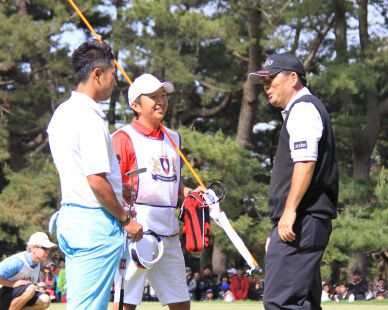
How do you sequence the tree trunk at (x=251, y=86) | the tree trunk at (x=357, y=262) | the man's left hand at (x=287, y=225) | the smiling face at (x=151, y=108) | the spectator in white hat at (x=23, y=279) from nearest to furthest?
the man's left hand at (x=287, y=225), the smiling face at (x=151, y=108), the spectator in white hat at (x=23, y=279), the tree trunk at (x=357, y=262), the tree trunk at (x=251, y=86)

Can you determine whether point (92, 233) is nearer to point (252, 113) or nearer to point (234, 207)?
point (234, 207)

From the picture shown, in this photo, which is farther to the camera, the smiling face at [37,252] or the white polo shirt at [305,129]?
the smiling face at [37,252]

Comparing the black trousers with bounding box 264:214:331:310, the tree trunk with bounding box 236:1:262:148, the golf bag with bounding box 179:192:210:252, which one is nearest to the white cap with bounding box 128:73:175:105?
the golf bag with bounding box 179:192:210:252

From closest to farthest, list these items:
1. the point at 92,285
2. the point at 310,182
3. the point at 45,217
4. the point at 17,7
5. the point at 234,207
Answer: the point at 92,285 → the point at 310,182 → the point at 234,207 → the point at 45,217 → the point at 17,7

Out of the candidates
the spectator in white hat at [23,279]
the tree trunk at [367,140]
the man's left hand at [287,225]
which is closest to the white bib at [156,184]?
the man's left hand at [287,225]

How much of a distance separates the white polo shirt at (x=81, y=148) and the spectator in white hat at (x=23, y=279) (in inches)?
223

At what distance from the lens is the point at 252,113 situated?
27562 millimetres

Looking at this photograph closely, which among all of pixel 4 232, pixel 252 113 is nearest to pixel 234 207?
pixel 252 113

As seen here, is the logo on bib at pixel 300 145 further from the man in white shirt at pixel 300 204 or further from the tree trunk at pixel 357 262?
the tree trunk at pixel 357 262

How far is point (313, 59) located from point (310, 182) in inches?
841

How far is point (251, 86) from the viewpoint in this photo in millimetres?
26562

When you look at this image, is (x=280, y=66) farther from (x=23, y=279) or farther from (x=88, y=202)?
(x=23, y=279)

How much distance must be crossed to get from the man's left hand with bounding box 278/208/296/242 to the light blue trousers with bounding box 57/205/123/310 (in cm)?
97

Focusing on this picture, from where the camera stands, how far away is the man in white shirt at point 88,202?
4859 mm
